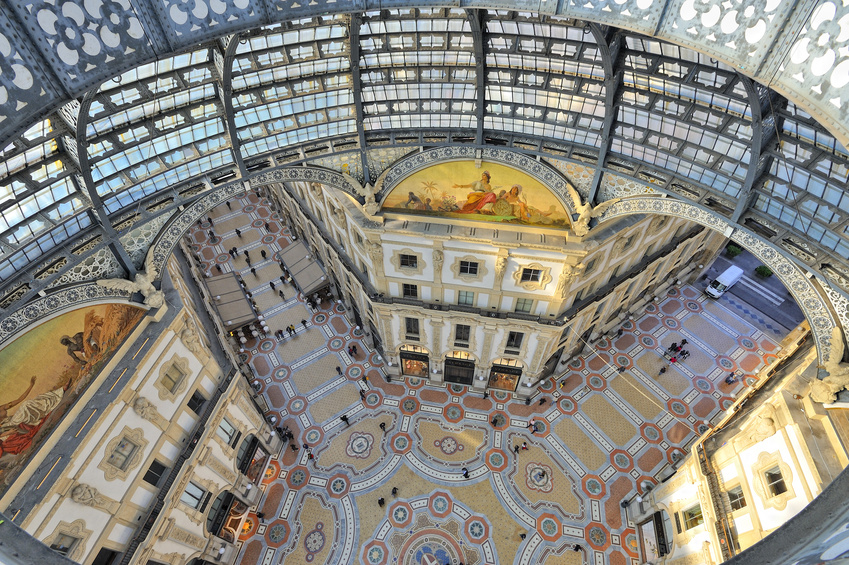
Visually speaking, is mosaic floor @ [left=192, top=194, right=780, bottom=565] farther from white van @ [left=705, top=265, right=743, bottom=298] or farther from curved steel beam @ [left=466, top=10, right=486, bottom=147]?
curved steel beam @ [left=466, top=10, right=486, bottom=147]

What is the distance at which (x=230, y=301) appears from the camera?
4194 cm

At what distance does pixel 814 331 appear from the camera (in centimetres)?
1873

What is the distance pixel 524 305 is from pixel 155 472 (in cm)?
2356

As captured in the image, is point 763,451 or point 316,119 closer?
point 763,451

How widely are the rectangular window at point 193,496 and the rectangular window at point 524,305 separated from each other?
22.7 meters

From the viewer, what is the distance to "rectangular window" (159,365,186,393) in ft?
72.8

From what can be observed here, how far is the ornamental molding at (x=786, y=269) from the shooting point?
725 inches

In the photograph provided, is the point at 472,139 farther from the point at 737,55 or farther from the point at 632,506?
the point at 632,506

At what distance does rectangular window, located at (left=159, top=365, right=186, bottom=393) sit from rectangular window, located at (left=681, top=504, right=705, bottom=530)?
29.2m

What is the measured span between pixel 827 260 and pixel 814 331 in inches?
126

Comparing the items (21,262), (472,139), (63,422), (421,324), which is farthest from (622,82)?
(63,422)

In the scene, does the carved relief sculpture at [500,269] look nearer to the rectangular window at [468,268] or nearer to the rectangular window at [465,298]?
the rectangular window at [468,268]

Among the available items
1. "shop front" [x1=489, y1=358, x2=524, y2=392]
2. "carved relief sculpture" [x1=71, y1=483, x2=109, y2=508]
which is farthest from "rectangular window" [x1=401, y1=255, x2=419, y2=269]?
"carved relief sculpture" [x1=71, y1=483, x2=109, y2=508]

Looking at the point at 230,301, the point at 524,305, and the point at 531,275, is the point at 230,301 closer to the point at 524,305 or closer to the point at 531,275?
the point at 524,305
